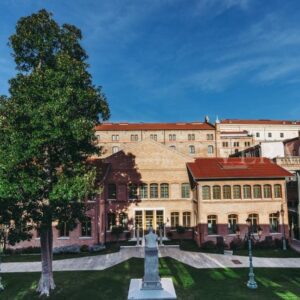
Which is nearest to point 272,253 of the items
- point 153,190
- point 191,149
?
point 153,190

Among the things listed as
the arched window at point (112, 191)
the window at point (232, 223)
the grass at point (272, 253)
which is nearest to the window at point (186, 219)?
the window at point (232, 223)

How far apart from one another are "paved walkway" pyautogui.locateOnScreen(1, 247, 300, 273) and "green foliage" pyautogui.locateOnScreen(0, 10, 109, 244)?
7.12 m

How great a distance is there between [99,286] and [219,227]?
16057 mm

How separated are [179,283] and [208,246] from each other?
11.5 m

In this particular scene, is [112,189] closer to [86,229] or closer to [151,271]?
[86,229]

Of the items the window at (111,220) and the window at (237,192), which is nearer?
the window at (237,192)

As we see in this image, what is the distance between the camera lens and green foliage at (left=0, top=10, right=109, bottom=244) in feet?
55.2

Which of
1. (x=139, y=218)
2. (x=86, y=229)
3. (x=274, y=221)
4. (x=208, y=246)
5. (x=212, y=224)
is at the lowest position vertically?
(x=208, y=246)

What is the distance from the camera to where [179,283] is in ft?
65.1

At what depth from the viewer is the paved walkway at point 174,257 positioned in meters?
24.0

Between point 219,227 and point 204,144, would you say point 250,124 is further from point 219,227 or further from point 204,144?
point 219,227

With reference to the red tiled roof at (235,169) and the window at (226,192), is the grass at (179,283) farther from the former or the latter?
the red tiled roof at (235,169)

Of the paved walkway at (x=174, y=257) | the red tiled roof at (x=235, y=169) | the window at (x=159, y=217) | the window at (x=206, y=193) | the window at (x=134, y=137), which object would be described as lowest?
the paved walkway at (x=174, y=257)

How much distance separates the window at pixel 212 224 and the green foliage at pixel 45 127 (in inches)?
641
